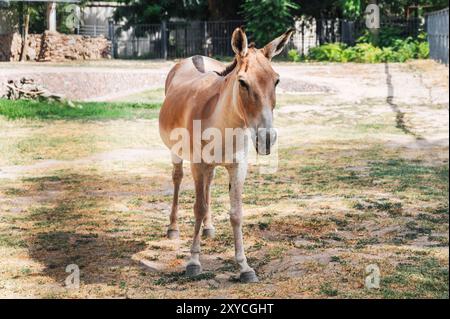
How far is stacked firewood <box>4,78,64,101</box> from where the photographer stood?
1989 cm

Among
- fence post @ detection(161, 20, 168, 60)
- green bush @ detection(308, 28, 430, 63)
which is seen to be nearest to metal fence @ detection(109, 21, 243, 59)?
fence post @ detection(161, 20, 168, 60)

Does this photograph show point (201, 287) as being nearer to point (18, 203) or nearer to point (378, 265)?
point (378, 265)

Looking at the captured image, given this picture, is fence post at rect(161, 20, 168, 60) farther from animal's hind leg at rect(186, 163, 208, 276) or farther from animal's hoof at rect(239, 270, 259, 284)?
animal's hoof at rect(239, 270, 259, 284)

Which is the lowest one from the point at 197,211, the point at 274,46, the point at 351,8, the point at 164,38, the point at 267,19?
the point at 197,211

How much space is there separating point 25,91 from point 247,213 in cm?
1234

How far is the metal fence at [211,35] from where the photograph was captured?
3866 cm

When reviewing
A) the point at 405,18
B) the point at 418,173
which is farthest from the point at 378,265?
the point at 405,18

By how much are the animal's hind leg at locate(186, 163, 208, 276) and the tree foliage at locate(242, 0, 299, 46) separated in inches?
1133

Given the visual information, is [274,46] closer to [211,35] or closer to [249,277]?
[249,277]

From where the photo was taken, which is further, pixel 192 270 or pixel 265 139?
pixel 192 270

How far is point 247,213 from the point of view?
9.07m

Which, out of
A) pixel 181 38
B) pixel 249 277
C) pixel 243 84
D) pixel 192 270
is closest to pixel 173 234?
pixel 192 270

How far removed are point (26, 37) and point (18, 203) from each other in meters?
25.4

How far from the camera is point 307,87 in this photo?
937 inches
